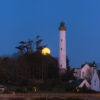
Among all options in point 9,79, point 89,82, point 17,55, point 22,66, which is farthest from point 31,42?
point 89,82

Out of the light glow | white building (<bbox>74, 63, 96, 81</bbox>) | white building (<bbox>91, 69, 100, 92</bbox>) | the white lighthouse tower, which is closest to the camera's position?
white building (<bbox>91, 69, 100, 92</bbox>)

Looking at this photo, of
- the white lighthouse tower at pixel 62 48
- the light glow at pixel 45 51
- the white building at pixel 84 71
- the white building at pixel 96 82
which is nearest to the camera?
the white building at pixel 96 82

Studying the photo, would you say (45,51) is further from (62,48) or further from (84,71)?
(84,71)

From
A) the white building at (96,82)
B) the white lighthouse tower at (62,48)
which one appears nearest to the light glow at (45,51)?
the white lighthouse tower at (62,48)

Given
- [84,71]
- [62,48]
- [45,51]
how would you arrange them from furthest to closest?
[84,71] < [62,48] < [45,51]

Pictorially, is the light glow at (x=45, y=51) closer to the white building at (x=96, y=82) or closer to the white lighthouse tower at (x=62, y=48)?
the white lighthouse tower at (x=62, y=48)

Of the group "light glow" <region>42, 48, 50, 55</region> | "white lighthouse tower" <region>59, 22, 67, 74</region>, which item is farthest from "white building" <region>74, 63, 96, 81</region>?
"light glow" <region>42, 48, 50, 55</region>

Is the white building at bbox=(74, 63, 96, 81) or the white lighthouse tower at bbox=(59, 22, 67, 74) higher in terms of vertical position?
the white lighthouse tower at bbox=(59, 22, 67, 74)

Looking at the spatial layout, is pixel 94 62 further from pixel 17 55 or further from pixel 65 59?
pixel 17 55

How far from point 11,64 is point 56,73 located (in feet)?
38.6

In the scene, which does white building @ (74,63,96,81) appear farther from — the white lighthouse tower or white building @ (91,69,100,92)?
white building @ (91,69,100,92)

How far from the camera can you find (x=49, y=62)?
69000mm

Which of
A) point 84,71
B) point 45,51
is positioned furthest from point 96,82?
point 84,71

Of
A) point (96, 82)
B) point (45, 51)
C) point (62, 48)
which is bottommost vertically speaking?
point (96, 82)
